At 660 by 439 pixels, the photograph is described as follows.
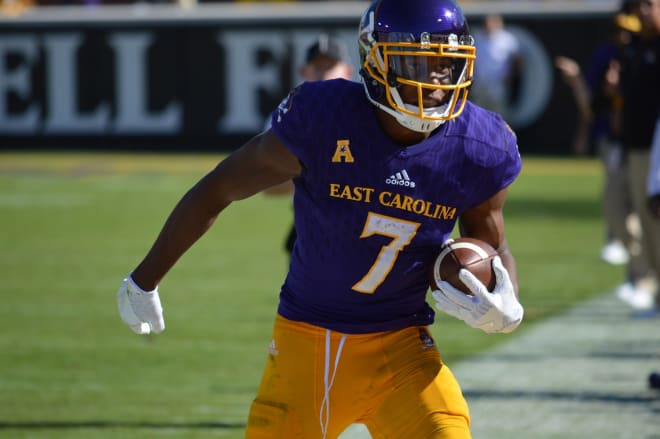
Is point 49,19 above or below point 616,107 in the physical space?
below

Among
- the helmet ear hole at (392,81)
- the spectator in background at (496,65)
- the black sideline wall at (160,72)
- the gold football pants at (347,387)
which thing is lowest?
the black sideline wall at (160,72)

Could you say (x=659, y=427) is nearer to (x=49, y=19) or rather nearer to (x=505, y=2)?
(x=505, y=2)

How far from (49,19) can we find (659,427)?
59.4 ft

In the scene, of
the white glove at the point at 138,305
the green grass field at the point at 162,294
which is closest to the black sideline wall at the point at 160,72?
the green grass field at the point at 162,294

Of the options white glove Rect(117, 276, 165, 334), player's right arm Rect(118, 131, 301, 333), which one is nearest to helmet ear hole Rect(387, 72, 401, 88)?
player's right arm Rect(118, 131, 301, 333)

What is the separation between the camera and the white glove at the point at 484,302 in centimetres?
389

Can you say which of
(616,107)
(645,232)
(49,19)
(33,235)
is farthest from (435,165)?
(49,19)

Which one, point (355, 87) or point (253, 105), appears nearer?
point (355, 87)

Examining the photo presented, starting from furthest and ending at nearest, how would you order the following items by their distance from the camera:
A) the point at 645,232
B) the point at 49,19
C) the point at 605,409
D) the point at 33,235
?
1. the point at 49,19
2. the point at 33,235
3. the point at 645,232
4. the point at 605,409

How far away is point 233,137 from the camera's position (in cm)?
2183

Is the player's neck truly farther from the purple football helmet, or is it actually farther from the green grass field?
the green grass field

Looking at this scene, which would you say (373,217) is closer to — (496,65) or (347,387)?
(347,387)

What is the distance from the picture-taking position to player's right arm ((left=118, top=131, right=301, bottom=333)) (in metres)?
3.97

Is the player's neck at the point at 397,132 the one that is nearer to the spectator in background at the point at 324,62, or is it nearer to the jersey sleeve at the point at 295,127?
the jersey sleeve at the point at 295,127
